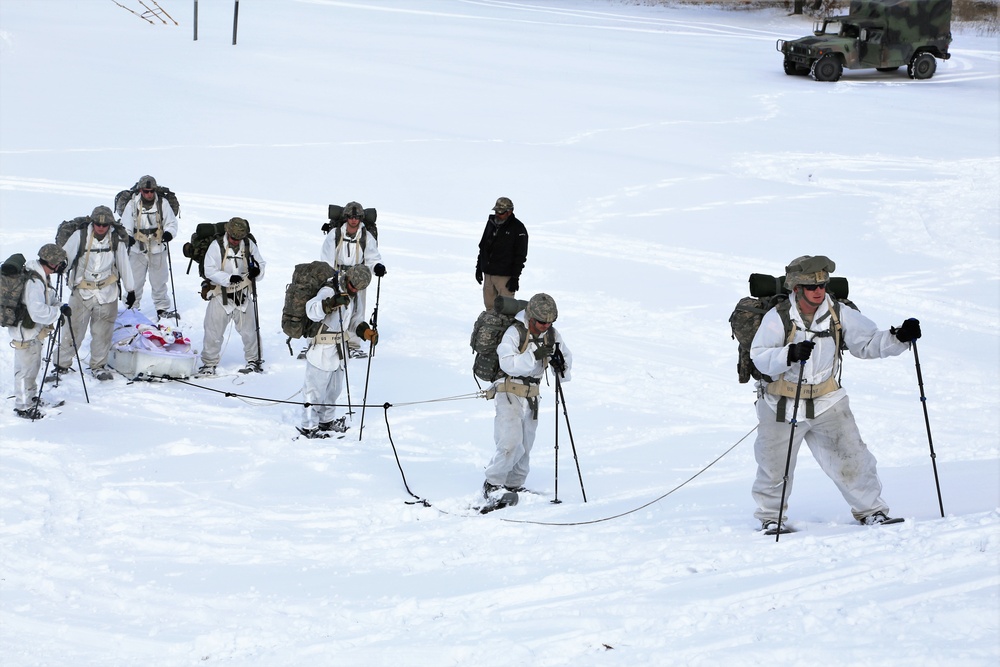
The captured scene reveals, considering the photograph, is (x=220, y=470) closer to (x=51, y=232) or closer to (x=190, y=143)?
(x=51, y=232)

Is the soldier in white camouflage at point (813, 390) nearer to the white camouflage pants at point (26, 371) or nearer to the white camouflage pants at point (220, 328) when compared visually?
the white camouflage pants at point (220, 328)

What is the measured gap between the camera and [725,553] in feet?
22.5

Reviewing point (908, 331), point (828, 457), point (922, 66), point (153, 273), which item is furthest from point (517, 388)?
point (922, 66)

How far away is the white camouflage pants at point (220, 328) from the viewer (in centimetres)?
1152

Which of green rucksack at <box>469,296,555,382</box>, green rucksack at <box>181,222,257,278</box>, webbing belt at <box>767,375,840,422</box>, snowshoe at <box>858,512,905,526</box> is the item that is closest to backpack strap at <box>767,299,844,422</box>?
webbing belt at <box>767,375,840,422</box>

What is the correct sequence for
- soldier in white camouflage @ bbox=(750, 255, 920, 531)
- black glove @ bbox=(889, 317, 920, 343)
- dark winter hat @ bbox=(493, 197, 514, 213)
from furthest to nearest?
dark winter hat @ bbox=(493, 197, 514, 213) < soldier in white camouflage @ bbox=(750, 255, 920, 531) < black glove @ bbox=(889, 317, 920, 343)

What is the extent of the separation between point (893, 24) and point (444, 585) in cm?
2200

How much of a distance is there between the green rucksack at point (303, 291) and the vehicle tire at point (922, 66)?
66.4ft

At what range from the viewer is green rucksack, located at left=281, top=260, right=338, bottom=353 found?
9.91m

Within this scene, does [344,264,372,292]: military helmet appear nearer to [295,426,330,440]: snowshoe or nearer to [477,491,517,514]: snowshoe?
[295,426,330,440]: snowshoe

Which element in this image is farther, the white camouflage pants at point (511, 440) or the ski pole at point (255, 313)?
the ski pole at point (255, 313)

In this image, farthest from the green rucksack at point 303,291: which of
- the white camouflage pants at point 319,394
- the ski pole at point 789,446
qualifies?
the ski pole at point 789,446

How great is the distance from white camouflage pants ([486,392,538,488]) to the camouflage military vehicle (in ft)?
63.3

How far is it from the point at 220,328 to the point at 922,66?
20.2 meters
